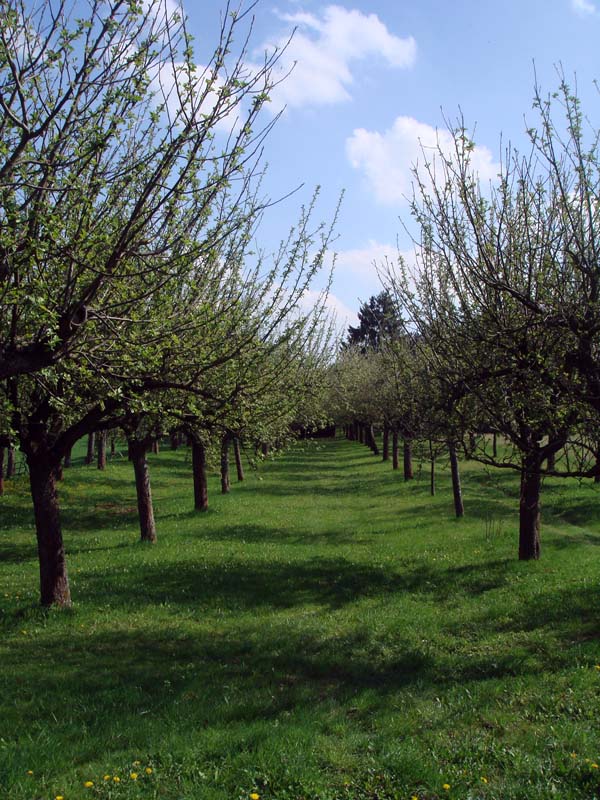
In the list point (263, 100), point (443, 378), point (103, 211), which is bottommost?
point (443, 378)

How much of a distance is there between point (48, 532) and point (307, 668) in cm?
574

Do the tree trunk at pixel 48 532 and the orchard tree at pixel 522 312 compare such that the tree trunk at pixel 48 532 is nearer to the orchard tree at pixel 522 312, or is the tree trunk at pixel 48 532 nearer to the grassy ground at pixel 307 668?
the grassy ground at pixel 307 668

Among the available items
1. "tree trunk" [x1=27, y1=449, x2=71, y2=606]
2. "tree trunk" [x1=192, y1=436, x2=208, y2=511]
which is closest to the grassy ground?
"tree trunk" [x1=27, y1=449, x2=71, y2=606]

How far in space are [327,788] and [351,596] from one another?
8257mm

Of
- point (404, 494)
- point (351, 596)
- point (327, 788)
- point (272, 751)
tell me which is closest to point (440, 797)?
point (327, 788)

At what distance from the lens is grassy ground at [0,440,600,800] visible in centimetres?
627

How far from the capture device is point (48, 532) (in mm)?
12625

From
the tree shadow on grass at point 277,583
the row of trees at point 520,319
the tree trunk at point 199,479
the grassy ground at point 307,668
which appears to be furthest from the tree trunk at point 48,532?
the tree trunk at point 199,479

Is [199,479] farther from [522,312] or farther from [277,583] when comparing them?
[522,312]

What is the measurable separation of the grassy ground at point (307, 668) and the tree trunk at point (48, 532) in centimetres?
46

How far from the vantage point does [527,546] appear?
16.5 metres

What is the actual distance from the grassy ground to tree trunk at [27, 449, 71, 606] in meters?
0.46

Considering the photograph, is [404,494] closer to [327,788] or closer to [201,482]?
[201,482]

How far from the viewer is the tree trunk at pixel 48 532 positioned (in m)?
12.6
